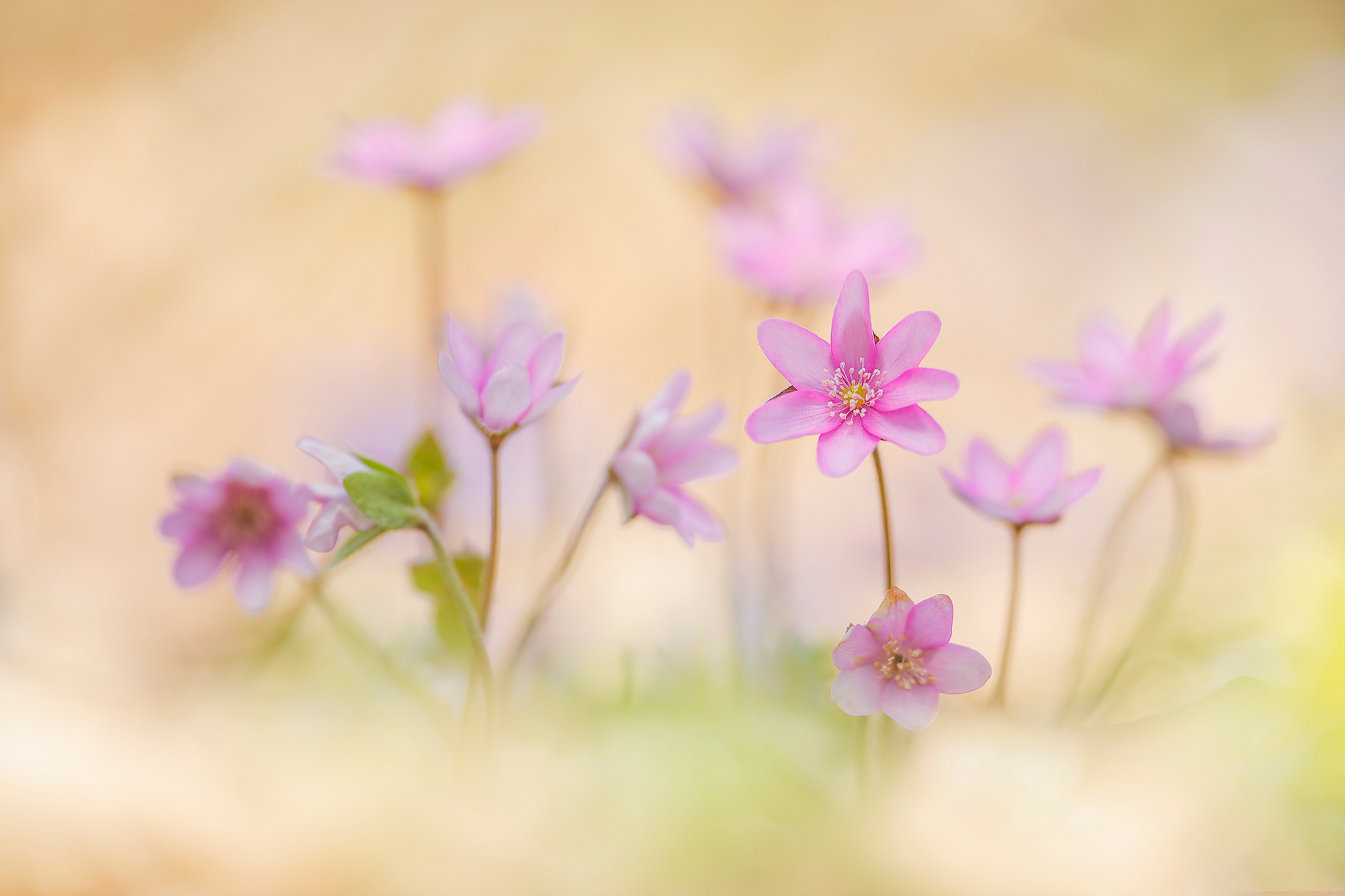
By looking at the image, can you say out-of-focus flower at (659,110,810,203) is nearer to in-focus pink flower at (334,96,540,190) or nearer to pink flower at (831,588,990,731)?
in-focus pink flower at (334,96,540,190)

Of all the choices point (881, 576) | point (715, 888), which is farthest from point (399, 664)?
point (881, 576)

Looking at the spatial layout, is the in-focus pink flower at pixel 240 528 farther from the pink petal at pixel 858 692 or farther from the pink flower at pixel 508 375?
the pink petal at pixel 858 692

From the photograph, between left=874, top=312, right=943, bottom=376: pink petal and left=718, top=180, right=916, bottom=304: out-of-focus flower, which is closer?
left=874, top=312, right=943, bottom=376: pink petal

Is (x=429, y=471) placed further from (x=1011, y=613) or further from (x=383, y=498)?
(x=1011, y=613)

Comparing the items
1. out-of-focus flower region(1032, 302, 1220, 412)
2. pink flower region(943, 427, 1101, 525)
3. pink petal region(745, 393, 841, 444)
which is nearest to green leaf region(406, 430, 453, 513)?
pink petal region(745, 393, 841, 444)

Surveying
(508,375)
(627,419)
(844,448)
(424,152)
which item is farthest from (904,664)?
(627,419)

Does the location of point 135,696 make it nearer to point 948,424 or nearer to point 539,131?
point 539,131

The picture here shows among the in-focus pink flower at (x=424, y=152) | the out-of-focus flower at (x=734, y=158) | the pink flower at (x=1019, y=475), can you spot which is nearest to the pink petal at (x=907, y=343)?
the pink flower at (x=1019, y=475)
